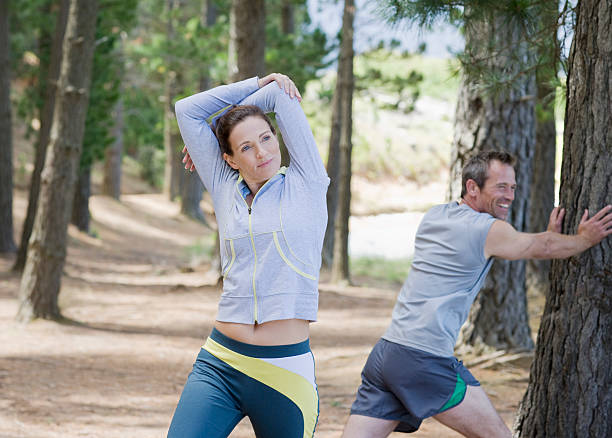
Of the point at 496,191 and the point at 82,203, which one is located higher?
the point at 496,191

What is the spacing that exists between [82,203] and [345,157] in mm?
7991

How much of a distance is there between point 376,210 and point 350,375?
27234mm

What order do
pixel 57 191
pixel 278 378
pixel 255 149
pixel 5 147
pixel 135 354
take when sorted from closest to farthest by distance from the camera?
pixel 278 378, pixel 255 149, pixel 135 354, pixel 57 191, pixel 5 147

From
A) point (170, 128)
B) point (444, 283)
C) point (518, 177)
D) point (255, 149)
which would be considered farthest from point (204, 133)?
point (170, 128)

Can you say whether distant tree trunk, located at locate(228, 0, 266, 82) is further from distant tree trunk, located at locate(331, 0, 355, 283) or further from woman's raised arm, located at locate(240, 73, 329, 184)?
woman's raised arm, located at locate(240, 73, 329, 184)

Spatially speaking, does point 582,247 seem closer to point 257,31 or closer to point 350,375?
point 350,375

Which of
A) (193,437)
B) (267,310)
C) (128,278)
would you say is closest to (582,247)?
(267,310)

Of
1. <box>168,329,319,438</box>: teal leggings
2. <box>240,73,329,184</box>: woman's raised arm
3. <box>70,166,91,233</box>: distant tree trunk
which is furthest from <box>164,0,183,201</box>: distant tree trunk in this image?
<box>168,329,319,438</box>: teal leggings

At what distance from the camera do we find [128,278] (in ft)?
46.1

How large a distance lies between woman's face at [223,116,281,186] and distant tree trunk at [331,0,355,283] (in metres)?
11.0

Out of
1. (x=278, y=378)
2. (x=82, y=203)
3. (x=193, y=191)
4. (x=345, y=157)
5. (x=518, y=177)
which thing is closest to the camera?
(x=278, y=378)

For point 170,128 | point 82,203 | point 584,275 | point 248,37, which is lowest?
point 82,203

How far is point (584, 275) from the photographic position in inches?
129

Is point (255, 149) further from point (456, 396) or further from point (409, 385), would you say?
point (456, 396)
